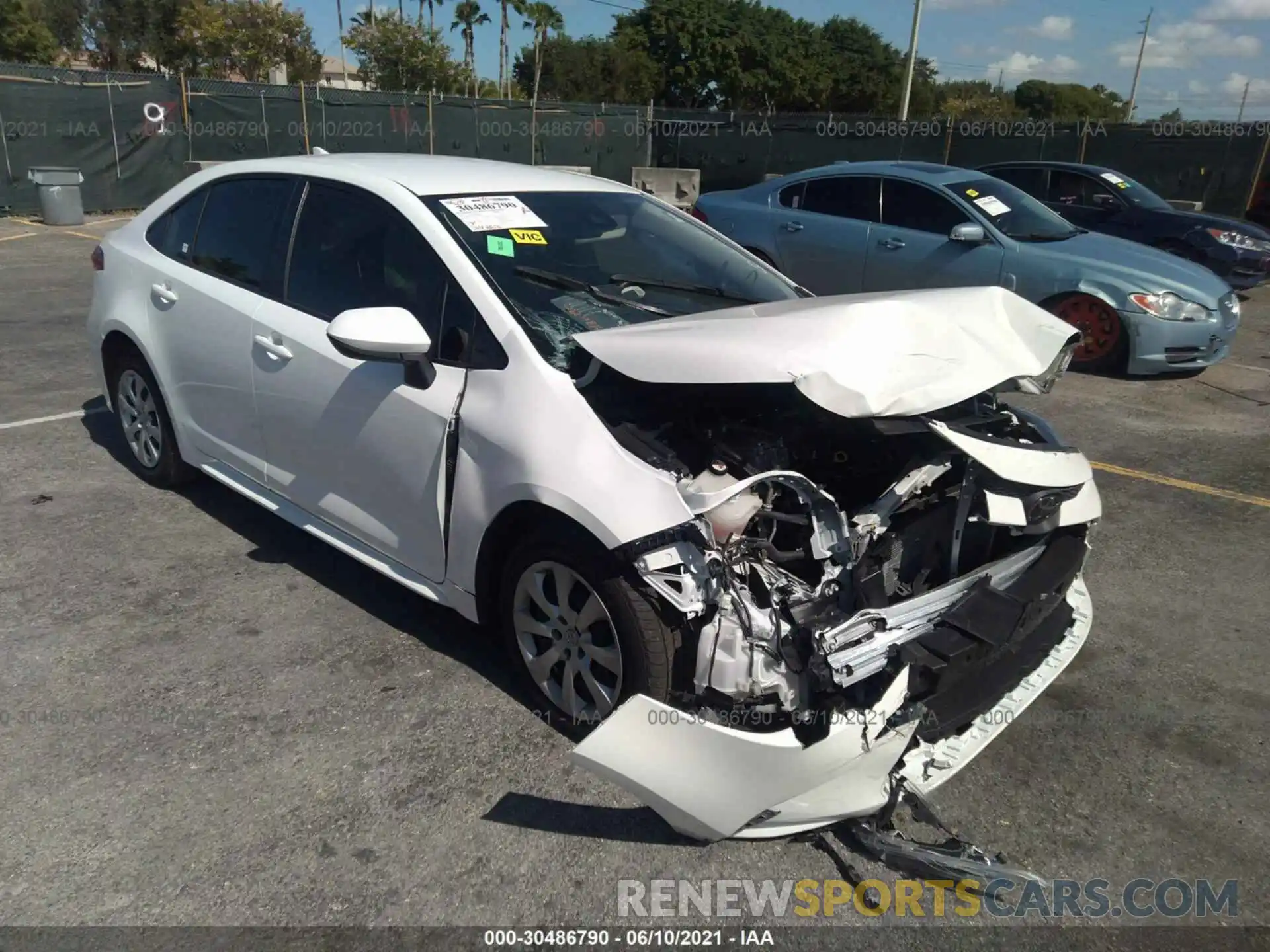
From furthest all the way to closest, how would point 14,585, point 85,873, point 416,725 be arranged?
point 14,585 < point 416,725 < point 85,873

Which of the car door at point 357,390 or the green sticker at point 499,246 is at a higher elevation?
the green sticker at point 499,246

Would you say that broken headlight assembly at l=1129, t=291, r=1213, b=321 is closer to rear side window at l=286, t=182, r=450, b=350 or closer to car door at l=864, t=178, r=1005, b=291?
car door at l=864, t=178, r=1005, b=291

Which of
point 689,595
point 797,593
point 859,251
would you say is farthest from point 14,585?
point 859,251

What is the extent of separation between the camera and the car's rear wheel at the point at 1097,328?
25.4 ft

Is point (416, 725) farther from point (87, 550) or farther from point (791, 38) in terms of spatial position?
point (791, 38)

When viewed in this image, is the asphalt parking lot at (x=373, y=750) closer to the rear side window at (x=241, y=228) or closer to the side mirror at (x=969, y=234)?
the rear side window at (x=241, y=228)

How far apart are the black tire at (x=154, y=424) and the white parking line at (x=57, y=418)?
1.12m

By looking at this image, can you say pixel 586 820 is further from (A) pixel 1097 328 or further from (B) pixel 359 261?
(A) pixel 1097 328

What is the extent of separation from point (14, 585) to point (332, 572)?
50.5 inches

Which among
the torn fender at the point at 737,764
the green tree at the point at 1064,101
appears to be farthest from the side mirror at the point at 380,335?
the green tree at the point at 1064,101

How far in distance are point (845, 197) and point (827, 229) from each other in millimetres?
363

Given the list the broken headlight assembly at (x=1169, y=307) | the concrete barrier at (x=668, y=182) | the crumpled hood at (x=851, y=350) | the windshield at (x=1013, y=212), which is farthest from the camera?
the concrete barrier at (x=668, y=182)

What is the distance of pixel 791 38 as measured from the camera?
61.7 m

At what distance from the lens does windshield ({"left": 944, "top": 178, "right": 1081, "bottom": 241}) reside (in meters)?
8.25
